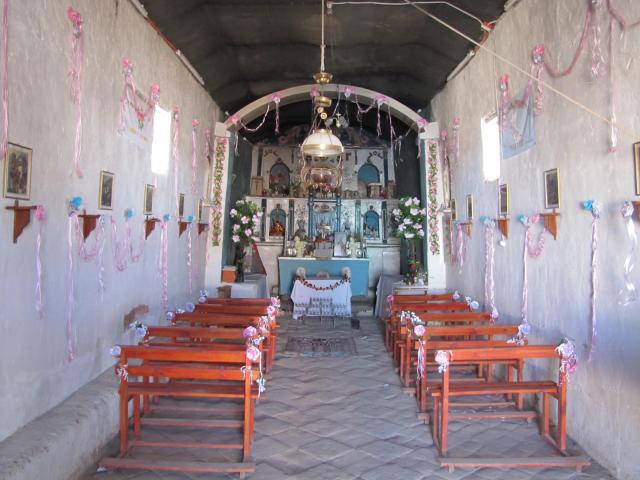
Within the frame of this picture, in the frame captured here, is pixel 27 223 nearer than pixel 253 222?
Yes

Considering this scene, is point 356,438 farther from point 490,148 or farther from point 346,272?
point 346,272

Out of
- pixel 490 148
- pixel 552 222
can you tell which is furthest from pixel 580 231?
pixel 490 148

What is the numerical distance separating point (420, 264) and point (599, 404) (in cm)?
522

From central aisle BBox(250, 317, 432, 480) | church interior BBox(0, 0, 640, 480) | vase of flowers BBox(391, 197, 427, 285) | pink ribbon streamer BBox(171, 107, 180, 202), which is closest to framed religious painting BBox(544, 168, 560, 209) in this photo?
church interior BBox(0, 0, 640, 480)

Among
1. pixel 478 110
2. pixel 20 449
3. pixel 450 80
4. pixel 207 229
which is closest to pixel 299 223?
pixel 207 229

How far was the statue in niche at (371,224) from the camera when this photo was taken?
1201cm

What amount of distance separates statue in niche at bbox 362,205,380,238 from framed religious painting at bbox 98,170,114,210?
8.03m

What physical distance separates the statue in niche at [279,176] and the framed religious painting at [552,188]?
857 cm

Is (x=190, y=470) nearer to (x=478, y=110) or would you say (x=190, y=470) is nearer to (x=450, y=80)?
(x=478, y=110)

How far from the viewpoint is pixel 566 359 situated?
3623mm

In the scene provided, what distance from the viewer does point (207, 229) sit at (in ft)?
28.1

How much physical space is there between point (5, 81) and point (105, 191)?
1670 mm

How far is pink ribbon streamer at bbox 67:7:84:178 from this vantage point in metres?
3.86

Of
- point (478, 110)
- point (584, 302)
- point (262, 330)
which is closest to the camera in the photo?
point (584, 302)
